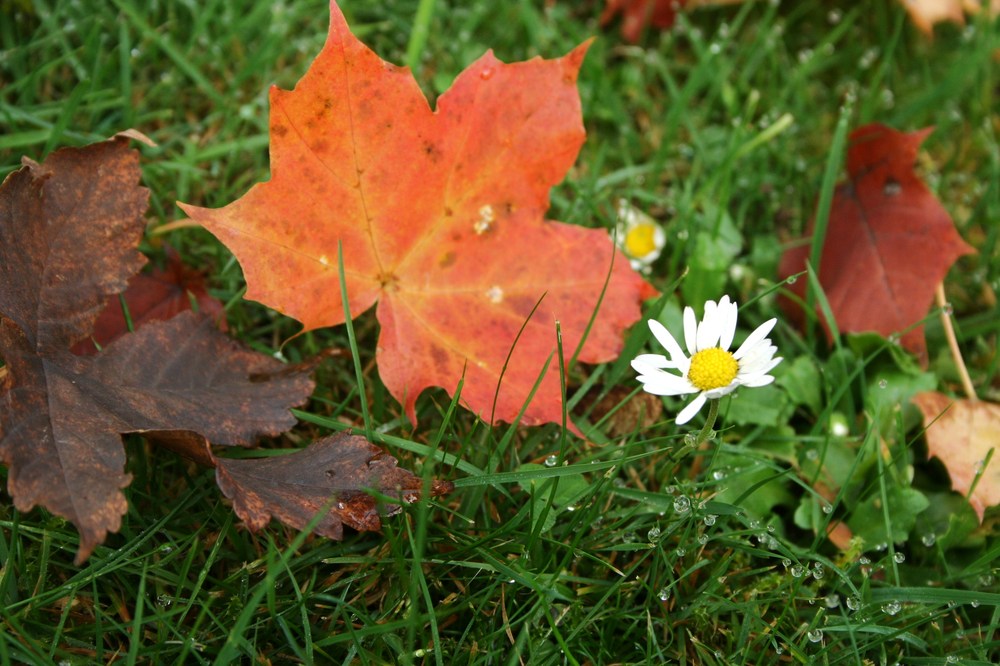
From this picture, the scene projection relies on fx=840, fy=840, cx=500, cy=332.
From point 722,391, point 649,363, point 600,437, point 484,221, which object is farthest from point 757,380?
point 484,221

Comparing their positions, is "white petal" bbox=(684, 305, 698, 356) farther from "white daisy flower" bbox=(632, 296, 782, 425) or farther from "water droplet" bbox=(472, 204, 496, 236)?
"water droplet" bbox=(472, 204, 496, 236)

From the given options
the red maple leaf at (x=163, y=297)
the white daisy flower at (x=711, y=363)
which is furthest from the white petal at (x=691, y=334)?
the red maple leaf at (x=163, y=297)

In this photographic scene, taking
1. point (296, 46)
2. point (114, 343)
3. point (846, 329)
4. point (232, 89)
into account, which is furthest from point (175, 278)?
point (846, 329)

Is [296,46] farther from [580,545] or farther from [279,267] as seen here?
[580,545]

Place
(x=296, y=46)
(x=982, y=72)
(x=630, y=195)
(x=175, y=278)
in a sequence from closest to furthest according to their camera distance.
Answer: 1. (x=175, y=278)
2. (x=630, y=195)
3. (x=296, y=46)
4. (x=982, y=72)

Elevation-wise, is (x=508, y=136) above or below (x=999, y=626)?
above

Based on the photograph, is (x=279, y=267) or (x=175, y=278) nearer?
(x=279, y=267)

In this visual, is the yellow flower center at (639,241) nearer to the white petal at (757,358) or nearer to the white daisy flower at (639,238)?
the white daisy flower at (639,238)
